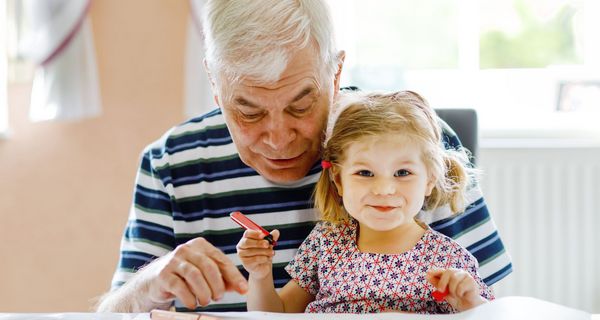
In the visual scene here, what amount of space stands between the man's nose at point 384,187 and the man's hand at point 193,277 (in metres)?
0.26

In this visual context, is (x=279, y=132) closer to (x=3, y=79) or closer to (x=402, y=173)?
(x=402, y=173)

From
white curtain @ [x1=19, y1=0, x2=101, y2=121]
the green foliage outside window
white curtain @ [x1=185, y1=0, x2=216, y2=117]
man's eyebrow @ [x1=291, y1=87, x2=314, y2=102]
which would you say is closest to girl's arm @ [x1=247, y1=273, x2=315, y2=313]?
man's eyebrow @ [x1=291, y1=87, x2=314, y2=102]

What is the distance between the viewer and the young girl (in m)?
1.34

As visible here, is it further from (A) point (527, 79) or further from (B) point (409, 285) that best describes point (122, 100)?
(B) point (409, 285)

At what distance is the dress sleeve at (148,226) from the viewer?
63.8 inches

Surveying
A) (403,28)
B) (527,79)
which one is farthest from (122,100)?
(527,79)

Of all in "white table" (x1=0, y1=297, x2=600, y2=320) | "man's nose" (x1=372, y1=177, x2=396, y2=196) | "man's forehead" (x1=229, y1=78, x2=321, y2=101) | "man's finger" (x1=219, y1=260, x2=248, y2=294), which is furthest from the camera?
"man's forehead" (x1=229, y1=78, x2=321, y2=101)

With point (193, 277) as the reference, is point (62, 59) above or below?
above

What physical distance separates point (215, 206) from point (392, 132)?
1.46ft

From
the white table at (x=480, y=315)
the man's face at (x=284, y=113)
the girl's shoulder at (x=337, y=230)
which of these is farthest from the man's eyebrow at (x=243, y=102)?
the white table at (x=480, y=315)

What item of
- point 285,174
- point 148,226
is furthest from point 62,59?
→ point 285,174

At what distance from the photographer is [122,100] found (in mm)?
3109

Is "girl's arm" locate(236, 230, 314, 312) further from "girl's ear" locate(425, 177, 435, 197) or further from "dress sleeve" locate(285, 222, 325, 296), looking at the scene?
"girl's ear" locate(425, 177, 435, 197)

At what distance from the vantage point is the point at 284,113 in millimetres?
1460
